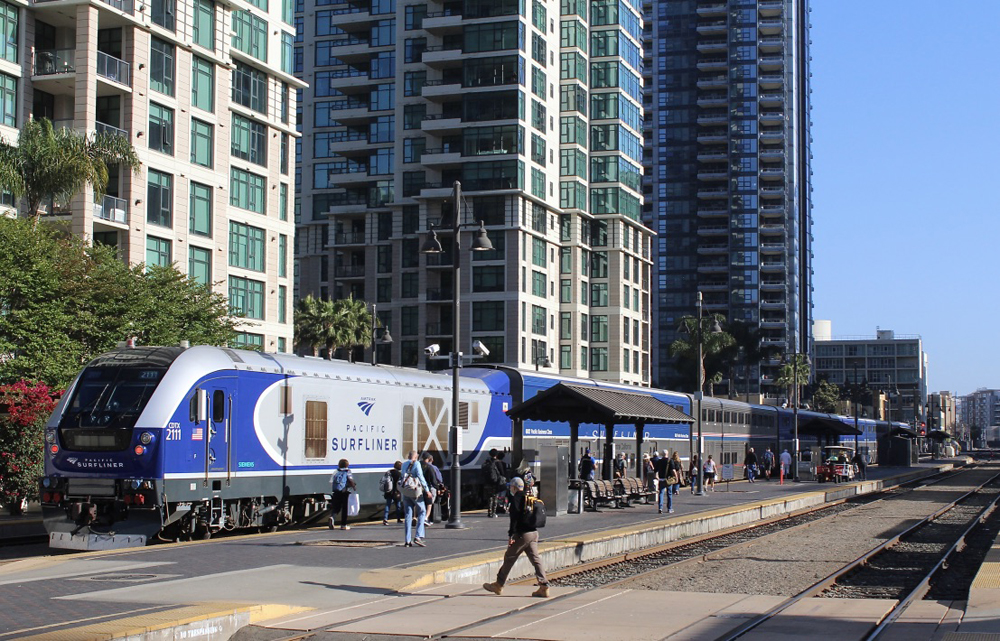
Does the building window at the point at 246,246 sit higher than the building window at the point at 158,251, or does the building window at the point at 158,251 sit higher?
the building window at the point at 246,246

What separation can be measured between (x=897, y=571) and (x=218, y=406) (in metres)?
13.9

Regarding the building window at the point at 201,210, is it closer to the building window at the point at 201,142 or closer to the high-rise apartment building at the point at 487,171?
the building window at the point at 201,142

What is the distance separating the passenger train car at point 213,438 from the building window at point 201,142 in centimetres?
2719

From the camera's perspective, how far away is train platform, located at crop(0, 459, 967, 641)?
13461mm

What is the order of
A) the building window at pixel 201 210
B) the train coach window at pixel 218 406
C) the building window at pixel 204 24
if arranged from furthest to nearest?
the building window at pixel 204 24 → the building window at pixel 201 210 → the train coach window at pixel 218 406

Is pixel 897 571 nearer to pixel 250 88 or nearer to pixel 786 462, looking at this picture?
pixel 786 462

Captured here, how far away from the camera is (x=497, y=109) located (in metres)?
86.9

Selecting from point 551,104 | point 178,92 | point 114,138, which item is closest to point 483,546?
point 114,138

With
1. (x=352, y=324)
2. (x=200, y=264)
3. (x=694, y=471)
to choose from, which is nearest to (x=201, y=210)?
(x=200, y=264)

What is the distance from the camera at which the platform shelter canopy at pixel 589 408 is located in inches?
1222

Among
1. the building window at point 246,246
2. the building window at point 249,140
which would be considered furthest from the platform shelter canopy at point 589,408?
the building window at point 249,140

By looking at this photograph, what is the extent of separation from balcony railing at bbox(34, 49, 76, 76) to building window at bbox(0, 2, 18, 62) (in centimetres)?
136

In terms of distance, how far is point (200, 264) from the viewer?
Answer: 56.3 meters

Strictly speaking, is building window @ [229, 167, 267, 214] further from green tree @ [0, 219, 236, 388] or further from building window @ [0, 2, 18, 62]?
green tree @ [0, 219, 236, 388]
